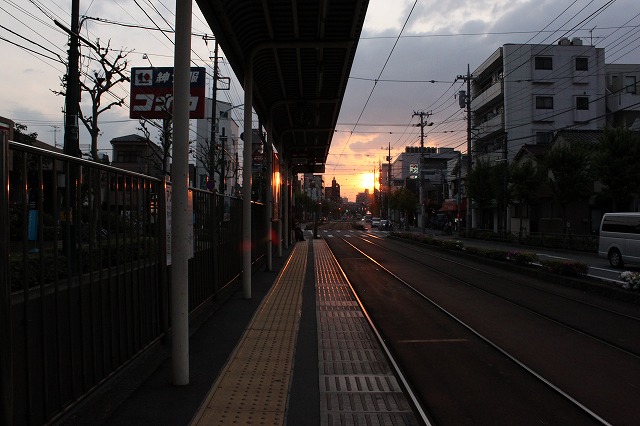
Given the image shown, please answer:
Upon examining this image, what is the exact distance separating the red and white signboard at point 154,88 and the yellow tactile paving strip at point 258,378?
7.00 metres

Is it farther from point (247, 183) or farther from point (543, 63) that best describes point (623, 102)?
point (247, 183)

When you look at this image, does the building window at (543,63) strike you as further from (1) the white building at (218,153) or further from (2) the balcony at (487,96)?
(1) the white building at (218,153)

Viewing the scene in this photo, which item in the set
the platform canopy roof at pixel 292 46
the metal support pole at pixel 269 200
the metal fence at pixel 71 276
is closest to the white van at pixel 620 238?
the platform canopy roof at pixel 292 46

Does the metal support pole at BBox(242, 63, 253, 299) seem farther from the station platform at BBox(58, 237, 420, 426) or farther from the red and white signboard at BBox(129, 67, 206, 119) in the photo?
the red and white signboard at BBox(129, 67, 206, 119)

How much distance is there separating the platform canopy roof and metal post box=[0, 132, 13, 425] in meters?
5.43

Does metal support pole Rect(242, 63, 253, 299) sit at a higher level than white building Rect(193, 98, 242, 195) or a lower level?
lower

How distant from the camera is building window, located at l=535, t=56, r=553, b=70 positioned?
47719mm

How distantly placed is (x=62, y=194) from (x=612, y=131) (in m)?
29.6

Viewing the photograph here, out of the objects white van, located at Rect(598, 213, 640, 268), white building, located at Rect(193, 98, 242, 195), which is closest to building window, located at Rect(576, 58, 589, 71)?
white building, located at Rect(193, 98, 242, 195)

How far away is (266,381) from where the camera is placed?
516cm

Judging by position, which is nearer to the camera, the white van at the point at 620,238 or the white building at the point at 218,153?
the white van at the point at 620,238

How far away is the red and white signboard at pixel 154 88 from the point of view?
43.8ft

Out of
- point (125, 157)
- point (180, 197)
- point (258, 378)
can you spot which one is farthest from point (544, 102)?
point (180, 197)

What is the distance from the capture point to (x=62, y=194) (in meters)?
3.86
